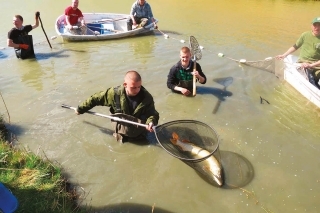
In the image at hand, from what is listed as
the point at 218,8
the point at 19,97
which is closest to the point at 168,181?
the point at 19,97

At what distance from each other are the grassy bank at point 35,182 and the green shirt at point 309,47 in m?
6.97

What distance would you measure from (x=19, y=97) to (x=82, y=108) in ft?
10.3

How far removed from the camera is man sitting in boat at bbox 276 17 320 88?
7539 mm

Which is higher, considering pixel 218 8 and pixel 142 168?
pixel 218 8

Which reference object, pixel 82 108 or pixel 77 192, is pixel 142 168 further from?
pixel 82 108

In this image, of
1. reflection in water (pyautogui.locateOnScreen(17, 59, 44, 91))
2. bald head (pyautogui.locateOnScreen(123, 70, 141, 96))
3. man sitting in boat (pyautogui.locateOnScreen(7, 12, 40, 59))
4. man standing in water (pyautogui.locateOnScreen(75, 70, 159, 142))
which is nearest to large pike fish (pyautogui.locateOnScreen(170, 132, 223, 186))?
man standing in water (pyautogui.locateOnScreen(75, 70, 159, 142))

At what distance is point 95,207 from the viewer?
4.41 meters

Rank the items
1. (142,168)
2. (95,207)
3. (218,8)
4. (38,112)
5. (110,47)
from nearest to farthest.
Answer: (95,207) → (142,168) → (38,112) → (110,47) → (218,8)

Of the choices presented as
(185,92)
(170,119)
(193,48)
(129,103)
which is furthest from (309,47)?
(129,103)

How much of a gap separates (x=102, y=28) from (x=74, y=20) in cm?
132

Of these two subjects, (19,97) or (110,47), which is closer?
Result: (19,97)

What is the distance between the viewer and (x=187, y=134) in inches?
205

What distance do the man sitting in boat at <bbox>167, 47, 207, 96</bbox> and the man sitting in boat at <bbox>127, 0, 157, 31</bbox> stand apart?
223 inches

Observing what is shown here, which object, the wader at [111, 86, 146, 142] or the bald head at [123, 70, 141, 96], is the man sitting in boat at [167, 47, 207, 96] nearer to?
the wader at [111, 86, 146, 142]
